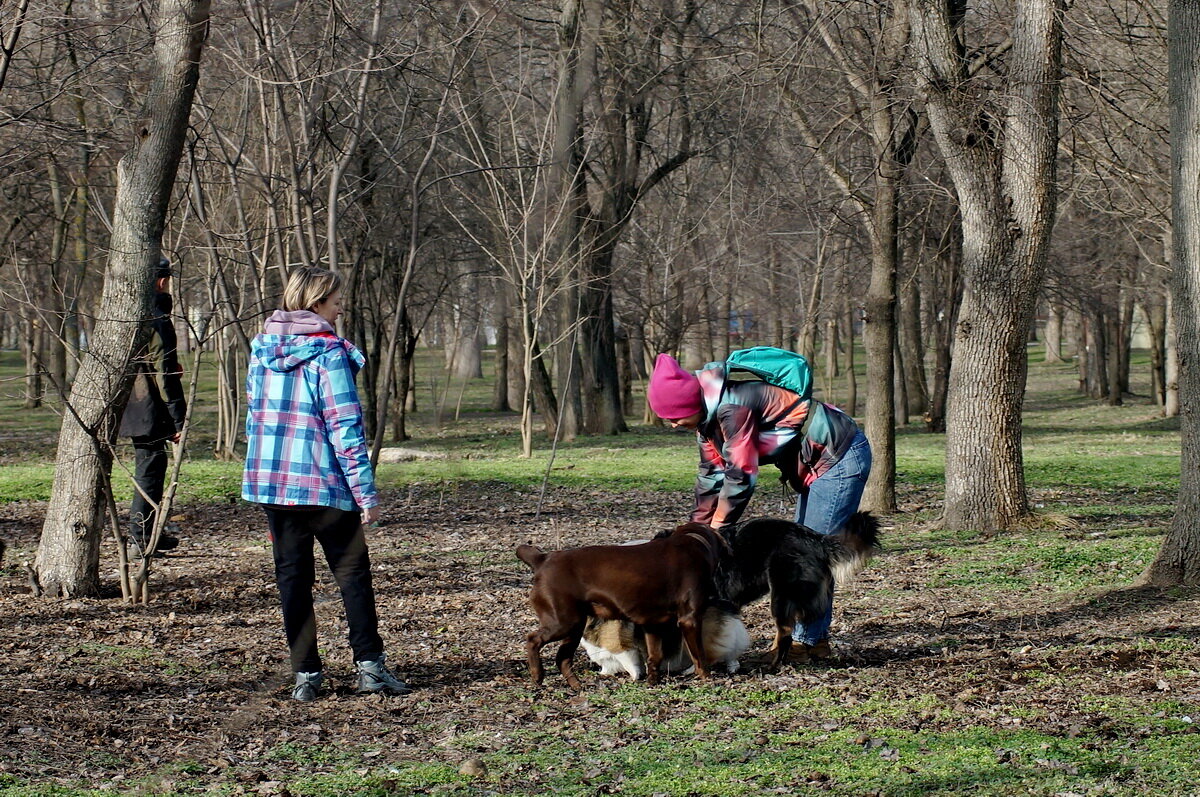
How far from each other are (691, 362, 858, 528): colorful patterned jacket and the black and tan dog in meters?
0.16

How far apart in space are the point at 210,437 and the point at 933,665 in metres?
21.0

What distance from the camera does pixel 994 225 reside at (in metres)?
10.2

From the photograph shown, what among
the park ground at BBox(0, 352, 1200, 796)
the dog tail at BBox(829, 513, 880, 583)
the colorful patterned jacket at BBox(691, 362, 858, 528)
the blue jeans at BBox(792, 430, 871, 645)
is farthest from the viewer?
the blue jeans at BBox(792, 430, 871, 645)

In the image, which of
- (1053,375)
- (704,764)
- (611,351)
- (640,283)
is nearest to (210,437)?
(611,351)

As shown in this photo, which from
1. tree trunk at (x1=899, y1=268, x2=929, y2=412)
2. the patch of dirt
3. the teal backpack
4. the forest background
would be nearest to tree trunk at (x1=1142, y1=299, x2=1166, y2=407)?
the forest background

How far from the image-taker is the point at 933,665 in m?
5.87

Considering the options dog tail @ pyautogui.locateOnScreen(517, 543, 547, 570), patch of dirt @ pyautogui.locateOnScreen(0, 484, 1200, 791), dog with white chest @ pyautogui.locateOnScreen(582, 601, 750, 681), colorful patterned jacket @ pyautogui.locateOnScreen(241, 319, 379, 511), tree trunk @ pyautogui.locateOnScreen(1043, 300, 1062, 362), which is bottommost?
patch of dirt @ pyautogui.locateOnScreen(0, 484, 1200, 791)

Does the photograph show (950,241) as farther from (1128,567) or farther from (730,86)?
(1128,567)

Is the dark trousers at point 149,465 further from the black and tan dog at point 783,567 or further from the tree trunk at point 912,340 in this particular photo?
the tree trunk at point 912,340

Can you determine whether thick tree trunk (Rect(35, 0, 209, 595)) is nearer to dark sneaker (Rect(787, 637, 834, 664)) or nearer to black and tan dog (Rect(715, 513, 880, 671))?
black and tan dog (Rect(715, 513, 880, 671))

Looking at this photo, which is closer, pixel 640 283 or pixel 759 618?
pixel 759 618

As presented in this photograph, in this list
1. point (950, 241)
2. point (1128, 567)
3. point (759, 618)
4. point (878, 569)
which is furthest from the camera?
point (950, 241)

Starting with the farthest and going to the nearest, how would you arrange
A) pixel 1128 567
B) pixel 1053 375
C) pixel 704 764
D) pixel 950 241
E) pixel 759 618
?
1. pixel 1053 375
2. pixel 950 241
3. pixel 1128 567
4. pixel 759 618
5. pixel 704 764

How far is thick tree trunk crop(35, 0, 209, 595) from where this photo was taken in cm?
745
